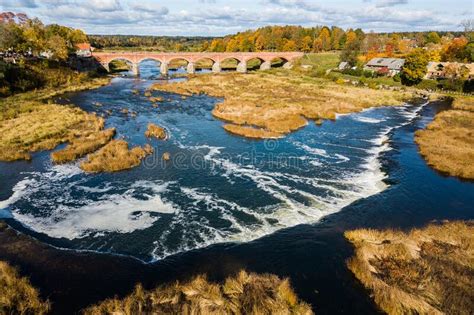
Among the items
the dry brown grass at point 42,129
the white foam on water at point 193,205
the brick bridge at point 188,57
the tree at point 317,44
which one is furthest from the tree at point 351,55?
the dry brown grass at point 42,129

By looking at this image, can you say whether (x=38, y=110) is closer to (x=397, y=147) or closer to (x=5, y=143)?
(x=5, y=143)

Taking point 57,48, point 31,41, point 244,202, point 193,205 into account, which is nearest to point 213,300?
point 193,205


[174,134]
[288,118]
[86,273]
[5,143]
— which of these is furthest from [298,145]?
[5,143]

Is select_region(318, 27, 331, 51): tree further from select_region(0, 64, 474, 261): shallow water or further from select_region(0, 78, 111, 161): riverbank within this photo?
select_region(0, 78, 111, 161): riverbank

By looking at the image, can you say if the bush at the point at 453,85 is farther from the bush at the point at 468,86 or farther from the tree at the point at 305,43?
the tree at the point at 305,43

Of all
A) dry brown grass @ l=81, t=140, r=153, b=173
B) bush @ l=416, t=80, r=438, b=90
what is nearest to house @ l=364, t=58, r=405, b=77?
bush @ l=416, t=80, r=438, b=90

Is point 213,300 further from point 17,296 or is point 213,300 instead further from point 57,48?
point 57,48
